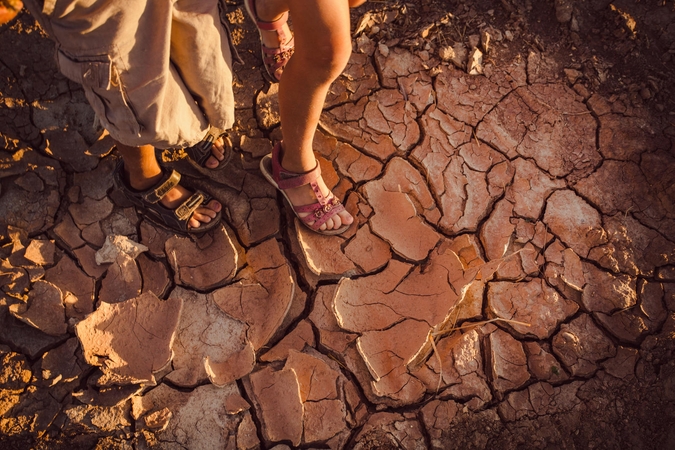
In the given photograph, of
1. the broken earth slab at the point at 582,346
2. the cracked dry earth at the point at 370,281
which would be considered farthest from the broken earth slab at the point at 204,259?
the broken earth slab at the point at 582,346

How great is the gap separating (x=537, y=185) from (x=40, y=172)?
2.47m

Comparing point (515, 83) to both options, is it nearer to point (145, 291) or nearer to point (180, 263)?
point (180, 263)

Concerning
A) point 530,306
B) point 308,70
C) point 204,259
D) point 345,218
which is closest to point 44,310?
point 204,259

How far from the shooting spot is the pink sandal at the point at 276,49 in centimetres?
204

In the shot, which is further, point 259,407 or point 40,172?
point 40,172

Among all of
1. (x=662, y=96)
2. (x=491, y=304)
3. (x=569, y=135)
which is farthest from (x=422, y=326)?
(x=662, y=96)

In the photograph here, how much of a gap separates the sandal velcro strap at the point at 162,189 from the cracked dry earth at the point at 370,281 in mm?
194

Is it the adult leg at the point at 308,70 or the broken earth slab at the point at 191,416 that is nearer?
the adult leg at the point at 308,70

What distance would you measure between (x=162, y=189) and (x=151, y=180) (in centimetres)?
6

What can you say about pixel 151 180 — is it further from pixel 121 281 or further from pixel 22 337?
pixel 22 337

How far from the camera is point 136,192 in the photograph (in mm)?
1896

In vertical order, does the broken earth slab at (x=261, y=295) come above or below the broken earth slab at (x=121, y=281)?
above

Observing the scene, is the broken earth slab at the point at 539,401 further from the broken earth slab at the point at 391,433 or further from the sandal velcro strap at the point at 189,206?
the sandal velcro strap at the point at 189,206

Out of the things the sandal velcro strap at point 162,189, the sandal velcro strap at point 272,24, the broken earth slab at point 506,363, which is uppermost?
the sandal velcro strap at point 272,24
